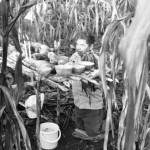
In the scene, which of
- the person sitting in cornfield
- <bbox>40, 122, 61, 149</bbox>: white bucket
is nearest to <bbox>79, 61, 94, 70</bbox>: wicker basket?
the person sitting in cornfield

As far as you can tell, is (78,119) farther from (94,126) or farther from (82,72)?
(82,72)

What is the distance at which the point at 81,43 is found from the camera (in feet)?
4.97

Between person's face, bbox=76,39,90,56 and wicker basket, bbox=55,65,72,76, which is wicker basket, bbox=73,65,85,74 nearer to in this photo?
wicker basket, bbox=55,65,72,76

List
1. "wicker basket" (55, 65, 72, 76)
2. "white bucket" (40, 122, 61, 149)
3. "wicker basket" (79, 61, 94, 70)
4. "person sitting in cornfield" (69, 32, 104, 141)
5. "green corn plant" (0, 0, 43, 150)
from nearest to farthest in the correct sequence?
1. "green corn plant" (0, 0, 43, 150)
2. "wicker basket" (55, 65, 72, 76)
3. "wicker basket" (79, 61, 94, 70)
4. "person sitting in cornfield" (69, 32, 104, 141)
5. "white bucket" (40, 122, 61, 149)

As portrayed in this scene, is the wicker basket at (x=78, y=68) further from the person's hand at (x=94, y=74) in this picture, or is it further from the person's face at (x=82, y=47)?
the person's face at (x=82, y=47)

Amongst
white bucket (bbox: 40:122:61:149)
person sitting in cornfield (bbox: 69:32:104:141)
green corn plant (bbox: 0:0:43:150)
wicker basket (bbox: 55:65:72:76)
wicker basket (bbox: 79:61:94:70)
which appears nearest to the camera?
green corn plant (bbox: 0:0:43:150)

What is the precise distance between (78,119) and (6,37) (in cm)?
141

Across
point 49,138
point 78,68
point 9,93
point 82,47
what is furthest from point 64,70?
point 49,138

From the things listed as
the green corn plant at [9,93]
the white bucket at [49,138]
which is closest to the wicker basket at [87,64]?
the green corn plant at [9,93]

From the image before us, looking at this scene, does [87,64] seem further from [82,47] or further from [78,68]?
[82,47]

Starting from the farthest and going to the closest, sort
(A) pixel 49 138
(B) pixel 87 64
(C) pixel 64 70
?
(A) pixel 49 138 < (B) pixel 87 64 < (C) pixel 64 70

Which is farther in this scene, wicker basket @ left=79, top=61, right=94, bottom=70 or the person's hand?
wicker basket @ left=79, top=61, right=94, bottom=70

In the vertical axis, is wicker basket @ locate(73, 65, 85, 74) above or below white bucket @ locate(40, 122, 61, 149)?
above

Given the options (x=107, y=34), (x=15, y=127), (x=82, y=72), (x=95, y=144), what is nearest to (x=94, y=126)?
(x=95, y=144)
